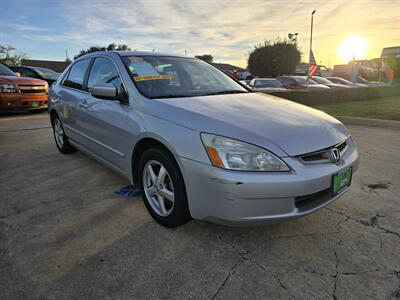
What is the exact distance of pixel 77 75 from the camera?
4.14 m

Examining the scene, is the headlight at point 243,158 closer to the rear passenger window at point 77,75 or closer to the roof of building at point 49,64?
the rear passenger window at point 77,75

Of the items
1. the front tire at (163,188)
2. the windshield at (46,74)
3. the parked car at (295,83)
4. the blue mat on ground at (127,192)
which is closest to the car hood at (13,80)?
the windshield at (46,74)

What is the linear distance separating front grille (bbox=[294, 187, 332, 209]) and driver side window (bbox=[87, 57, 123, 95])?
188 cm

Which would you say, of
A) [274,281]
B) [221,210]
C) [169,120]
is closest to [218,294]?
[274,281]

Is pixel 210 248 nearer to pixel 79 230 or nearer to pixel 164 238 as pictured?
pixel 164 238

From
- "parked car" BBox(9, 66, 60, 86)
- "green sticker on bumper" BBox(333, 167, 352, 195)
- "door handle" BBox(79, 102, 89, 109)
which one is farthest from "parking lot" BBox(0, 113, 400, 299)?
"parked car" BBox(9, 66, 60, 86)

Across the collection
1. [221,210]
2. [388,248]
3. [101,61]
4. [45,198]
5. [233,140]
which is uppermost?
[101,61]

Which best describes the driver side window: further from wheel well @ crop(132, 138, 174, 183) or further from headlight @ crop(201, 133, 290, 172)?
headlight @ crop(201, 133, 290, 172)

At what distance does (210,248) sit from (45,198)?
194 cm

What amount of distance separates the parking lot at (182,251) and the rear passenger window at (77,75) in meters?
1.39

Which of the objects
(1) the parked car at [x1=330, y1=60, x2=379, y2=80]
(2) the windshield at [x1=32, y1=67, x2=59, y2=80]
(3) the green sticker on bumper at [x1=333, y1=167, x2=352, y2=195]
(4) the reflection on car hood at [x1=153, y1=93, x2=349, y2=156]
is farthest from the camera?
(1) the parked car at [x1=330, y1=60, x2=379, y2=80]

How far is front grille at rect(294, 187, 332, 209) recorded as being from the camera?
6.88ft

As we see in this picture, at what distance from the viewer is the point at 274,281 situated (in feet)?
6.40

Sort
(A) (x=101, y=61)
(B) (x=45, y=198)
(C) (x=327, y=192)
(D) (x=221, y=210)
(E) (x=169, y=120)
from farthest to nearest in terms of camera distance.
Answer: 1. (A) (x=101, y=61)
2. (B) (x=45, y=198)
3. (E) (x=169, y=120)
4. (C) (x=327, y=192)
5. (D) (x=221, y=210)
